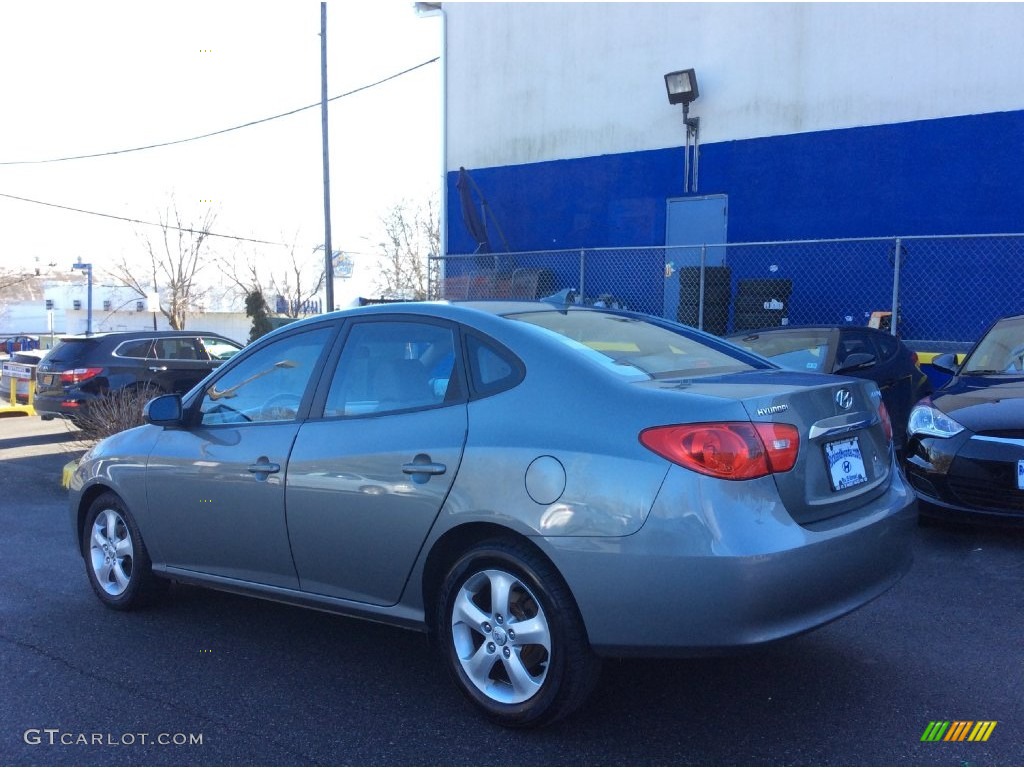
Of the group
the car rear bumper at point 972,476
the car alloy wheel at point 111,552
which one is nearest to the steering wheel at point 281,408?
the car alloy wheel at point 111,552

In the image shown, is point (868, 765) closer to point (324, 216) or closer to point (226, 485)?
point (226, 485)

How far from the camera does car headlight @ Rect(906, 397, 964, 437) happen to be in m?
6.16

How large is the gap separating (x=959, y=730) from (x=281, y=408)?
10.4ft

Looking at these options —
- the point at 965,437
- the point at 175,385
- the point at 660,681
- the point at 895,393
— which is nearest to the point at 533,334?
the point at 660,681

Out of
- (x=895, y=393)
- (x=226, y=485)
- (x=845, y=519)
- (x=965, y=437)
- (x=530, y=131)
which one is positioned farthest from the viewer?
(x=530, y=131)

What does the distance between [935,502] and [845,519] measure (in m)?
2.99

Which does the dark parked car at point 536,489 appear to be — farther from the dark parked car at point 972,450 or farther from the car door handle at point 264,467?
the dark parked car at point 972,450

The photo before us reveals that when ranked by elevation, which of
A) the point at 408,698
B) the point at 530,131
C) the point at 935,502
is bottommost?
the point at 408,698

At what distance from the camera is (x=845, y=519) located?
359cm

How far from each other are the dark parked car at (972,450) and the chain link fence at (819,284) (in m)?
5.02

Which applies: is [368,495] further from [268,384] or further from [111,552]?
[111,552]

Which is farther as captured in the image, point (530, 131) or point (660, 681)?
point (530, 131)

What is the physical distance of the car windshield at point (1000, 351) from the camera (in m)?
7.07

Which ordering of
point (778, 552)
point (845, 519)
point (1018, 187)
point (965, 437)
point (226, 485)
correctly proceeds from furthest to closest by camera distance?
point (1018, 187) < point (965, 437) < point (226, 485) < point (845, 519) < point (778, 552)
